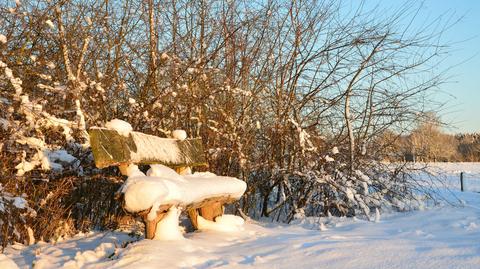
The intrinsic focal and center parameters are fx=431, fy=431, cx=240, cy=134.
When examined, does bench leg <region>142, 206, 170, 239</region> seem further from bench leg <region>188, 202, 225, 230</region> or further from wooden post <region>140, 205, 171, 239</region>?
bench leg <region>188, 202, 225, 230</region>

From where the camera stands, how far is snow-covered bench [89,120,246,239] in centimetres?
310

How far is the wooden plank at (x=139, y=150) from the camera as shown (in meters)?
3.31

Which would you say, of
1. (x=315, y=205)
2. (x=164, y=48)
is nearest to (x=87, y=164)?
(x=164, y=48)

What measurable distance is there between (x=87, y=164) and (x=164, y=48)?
259 centimetres

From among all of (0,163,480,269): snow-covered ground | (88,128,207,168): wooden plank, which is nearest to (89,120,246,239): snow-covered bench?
(88,128,207,168): wooden plank

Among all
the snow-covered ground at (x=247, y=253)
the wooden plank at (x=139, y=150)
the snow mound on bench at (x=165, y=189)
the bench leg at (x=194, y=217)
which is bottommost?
the snow-covered ground at (x=247, y=253)

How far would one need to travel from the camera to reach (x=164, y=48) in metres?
6.37

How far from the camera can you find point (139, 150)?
371 centimetres

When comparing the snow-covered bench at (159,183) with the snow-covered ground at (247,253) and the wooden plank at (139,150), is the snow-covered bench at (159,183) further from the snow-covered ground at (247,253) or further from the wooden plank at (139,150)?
the snow-covered ground at (247,253)

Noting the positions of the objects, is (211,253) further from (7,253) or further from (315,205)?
(315,205)

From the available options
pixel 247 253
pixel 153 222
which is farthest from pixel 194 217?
pixel 247 253

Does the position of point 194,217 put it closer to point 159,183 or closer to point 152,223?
point 152,223

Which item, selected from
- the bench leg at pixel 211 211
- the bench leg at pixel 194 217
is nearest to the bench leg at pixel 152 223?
the bench leg at pixel 194 217

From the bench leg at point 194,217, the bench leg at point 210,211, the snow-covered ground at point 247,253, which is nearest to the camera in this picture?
the snow-covered ground at point 247,253
